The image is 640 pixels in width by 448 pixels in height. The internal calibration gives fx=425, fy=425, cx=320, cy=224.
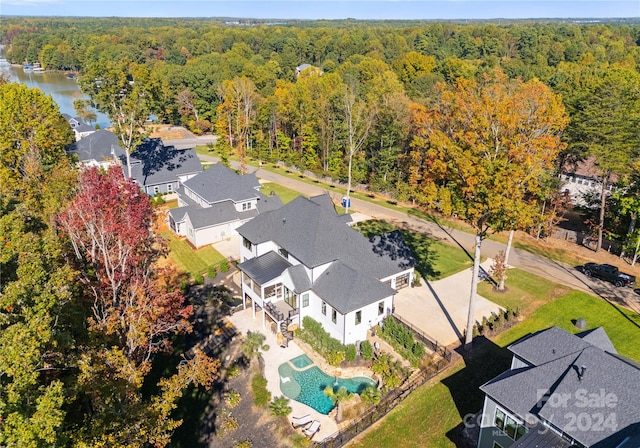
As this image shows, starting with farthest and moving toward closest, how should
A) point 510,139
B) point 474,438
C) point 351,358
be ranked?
point 351,358 → point 510,139 → point 474,438

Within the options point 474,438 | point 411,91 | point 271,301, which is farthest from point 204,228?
point 411,91

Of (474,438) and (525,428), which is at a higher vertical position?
(525,428)

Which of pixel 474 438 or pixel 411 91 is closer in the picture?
pixel 474 438

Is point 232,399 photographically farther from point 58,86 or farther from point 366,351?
point 58,86

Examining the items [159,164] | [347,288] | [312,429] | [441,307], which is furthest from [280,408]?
[159,164]

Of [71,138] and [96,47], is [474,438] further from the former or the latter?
[96,47]

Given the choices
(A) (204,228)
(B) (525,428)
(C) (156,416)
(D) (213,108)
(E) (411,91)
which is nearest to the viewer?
(C) (156,416)
